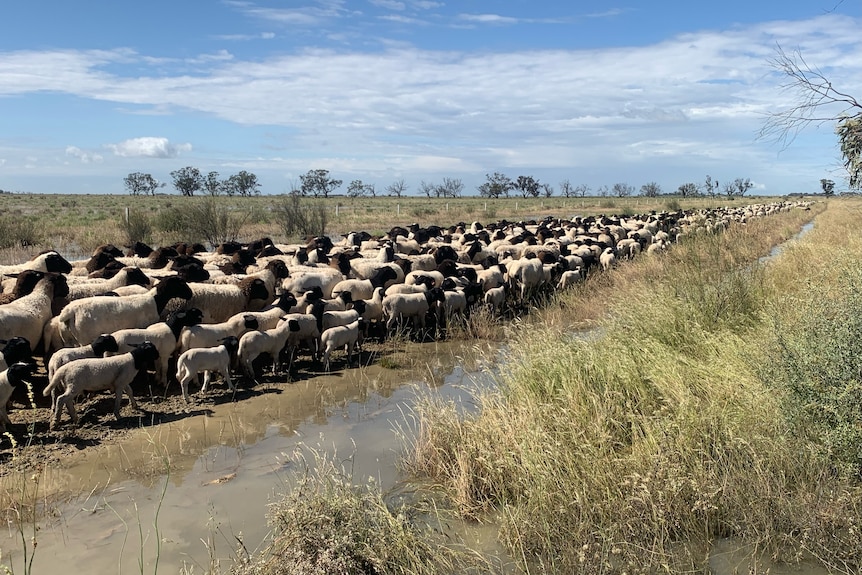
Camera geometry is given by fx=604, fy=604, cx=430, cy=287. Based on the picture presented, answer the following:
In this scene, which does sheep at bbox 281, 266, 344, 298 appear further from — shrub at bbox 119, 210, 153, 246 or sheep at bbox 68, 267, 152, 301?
shrub at bbox 119, 210, 153, 246

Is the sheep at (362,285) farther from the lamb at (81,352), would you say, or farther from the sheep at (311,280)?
the lamb at (81,352)

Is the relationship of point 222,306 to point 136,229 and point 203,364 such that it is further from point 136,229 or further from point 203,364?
point 136,229

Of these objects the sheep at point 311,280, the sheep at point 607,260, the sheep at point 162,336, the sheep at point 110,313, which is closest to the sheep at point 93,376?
the sheep at point 162,336

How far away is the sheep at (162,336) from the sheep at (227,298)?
1.35m

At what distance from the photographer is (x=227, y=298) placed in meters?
11.2

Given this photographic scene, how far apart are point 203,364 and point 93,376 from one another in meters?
1.45

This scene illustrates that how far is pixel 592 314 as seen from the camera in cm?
1285

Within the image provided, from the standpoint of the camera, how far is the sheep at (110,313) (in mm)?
8922

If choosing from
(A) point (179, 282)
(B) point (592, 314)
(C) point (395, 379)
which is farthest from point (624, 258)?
(A) point (179, 282)

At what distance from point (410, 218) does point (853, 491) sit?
45.0 metres

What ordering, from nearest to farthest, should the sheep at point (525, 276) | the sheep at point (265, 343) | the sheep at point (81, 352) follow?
1. the sheep at point (81, 352)
2. the sheep at point (265, 343)
3. the sheep at point (525, 276)

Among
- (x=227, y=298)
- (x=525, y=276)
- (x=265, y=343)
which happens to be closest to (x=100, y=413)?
(x=265, y=343)

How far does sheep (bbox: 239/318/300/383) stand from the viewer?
30.7 feet

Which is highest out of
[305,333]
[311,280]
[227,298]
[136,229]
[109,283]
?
[136,229]
